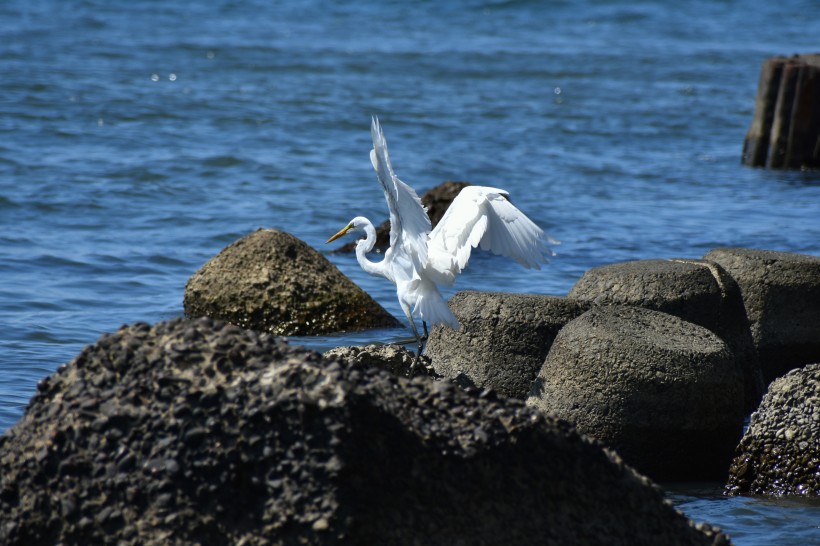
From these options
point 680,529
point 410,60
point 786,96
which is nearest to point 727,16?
point 410,60

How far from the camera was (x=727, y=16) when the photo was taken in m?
36.2

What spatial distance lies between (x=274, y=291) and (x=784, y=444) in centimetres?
372

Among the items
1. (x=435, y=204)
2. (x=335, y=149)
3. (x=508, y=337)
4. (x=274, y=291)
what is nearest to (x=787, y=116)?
(x=435, y=204)

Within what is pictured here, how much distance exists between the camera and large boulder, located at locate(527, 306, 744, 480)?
528 cm

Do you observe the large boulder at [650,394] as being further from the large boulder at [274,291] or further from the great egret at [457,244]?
the large boulder at [274,291]

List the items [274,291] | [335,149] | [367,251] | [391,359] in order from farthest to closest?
[335,149] < [274,291] < [367,251] < [391,359]

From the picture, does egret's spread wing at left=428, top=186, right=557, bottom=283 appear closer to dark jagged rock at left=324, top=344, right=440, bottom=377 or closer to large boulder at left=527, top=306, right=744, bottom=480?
dark jagged rock at left=324, top=344, right=440, bottom=377

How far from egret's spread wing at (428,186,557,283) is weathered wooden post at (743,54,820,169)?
8.72 metres

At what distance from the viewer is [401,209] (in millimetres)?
6043

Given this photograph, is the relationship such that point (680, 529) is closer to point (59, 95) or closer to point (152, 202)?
point (152, 202)

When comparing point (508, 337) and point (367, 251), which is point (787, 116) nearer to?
point (367, 251)

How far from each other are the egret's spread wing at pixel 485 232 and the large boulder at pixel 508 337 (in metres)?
0.48

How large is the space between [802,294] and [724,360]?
1.49 metres

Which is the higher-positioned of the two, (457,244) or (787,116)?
(787,116)
